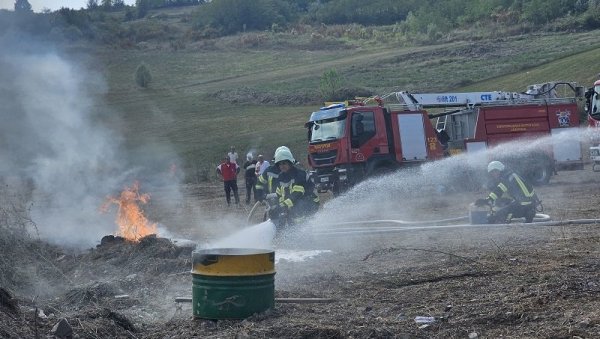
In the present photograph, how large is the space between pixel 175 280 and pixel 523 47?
164ft

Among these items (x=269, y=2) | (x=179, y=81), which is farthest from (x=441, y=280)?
(x=269, y=2)

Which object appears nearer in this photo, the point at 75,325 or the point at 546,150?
the point at 75,325

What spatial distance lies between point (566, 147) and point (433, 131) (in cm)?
400

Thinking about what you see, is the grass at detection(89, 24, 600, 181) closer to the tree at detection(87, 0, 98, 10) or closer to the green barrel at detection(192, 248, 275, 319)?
the tree at detection(87, 0, 98, 10)

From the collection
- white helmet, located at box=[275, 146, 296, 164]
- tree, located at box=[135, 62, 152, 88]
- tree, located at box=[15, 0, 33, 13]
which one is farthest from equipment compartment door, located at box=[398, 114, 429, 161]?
tree, located at box=[135, 62, 152, 88]

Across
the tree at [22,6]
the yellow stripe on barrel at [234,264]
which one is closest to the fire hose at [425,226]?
the tree at [22,6]

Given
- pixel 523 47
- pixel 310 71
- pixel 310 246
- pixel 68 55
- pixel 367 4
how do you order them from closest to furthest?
pixel 310 246 < pixel 68 55 < pixel 523 47 < pixel 310 71 < pixel 367 4

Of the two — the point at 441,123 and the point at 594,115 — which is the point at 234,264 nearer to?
the point at 594,115

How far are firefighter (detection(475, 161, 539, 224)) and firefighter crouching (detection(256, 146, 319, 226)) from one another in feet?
9.72

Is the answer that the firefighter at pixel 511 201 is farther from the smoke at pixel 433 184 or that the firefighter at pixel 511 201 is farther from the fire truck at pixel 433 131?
the fire truck at pixel 433 131

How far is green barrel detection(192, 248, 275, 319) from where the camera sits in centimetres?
772

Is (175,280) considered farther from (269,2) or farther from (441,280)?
(269,2)

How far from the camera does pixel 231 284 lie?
305 inches

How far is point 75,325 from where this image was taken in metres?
7.52
